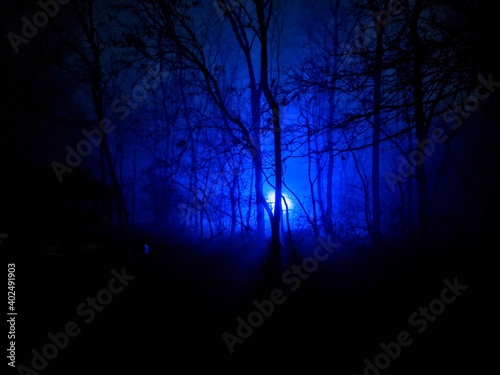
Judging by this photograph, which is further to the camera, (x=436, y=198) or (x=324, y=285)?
(x=436, y=198)

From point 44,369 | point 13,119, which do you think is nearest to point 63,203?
point 44,369

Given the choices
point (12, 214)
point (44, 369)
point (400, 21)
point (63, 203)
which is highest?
point (63, 203)

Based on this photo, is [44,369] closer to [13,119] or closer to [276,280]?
[276,280]

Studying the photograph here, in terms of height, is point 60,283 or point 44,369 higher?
point 60,283

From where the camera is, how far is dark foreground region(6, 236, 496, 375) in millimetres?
4570

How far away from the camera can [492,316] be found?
17.0ft

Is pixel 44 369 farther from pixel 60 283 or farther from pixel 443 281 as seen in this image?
pixel 443 281

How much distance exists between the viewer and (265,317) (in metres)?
6.07

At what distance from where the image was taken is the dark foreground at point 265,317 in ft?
15.0

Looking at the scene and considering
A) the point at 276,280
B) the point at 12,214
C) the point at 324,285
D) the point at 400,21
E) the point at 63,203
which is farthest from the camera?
the point at 63,203

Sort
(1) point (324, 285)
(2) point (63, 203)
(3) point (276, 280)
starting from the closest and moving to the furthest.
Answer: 1. (1) point (324, 285)
2. (3) point (276, 280)
3. (2) point (63, 203)

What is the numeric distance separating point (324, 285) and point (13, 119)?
21741mm

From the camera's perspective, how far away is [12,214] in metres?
10.2

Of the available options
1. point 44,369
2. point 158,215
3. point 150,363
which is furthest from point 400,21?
point 158,215
